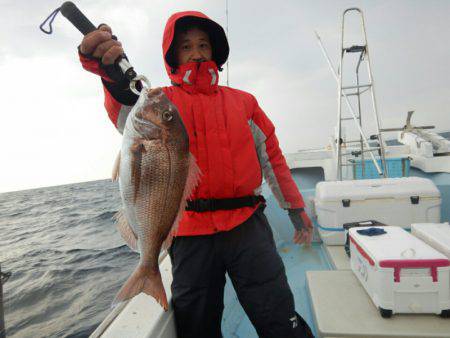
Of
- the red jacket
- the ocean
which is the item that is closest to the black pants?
the red jacket

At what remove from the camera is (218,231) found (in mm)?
1686

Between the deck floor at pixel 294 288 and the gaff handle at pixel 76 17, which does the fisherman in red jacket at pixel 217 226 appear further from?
the deck floor at pixel 294 288

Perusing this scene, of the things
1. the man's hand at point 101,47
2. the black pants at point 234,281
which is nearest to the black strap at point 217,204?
the black pants at point 234,281

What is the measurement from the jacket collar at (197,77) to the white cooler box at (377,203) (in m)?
2.36

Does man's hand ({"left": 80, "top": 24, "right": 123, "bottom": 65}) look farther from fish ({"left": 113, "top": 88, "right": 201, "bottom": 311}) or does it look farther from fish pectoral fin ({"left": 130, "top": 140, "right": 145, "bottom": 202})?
fish pectoral fin ({"left": 130, "top": 140, "right": 145, "bottom": 202})

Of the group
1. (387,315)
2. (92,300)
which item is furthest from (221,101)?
(92,300)

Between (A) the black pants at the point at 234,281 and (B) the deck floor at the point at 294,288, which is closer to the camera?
(A) the black pants at the point at 234,281

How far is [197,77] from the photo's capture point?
189 centimetres

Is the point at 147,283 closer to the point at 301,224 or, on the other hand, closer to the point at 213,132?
the point at 213,132

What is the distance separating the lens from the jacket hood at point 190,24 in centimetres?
189

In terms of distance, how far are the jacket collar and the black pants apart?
98cm

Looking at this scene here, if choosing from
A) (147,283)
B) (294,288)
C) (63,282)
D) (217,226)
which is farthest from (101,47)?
(63,282)

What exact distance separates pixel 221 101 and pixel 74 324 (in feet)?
15.1

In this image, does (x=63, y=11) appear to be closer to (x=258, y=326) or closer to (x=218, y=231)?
(x=218, y=231)
